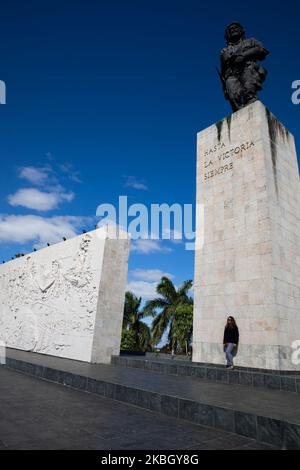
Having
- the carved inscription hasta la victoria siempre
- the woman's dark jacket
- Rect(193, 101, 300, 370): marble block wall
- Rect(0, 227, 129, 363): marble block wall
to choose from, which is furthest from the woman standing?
the carved inscription hasta la victoria siempre

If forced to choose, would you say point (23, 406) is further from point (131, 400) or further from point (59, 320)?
point (59, 320)

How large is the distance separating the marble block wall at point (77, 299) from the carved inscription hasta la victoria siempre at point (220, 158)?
3350 mm

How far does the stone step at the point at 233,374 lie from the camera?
5.52m

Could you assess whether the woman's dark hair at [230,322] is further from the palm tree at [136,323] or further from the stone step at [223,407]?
the palm tree at [136,323]

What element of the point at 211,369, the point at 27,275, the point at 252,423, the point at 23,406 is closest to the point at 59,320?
the point at 27,275

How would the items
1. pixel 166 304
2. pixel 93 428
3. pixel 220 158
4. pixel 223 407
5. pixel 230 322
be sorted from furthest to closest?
pixel 166 304
pixel 220 158
pixel 230 322
pixel 223 407
pixel 93 428

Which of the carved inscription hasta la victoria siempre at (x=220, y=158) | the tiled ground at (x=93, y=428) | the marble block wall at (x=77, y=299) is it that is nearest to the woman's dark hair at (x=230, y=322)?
the marble block wall at (x=77, y=299)

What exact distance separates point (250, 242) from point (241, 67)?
5726 mm

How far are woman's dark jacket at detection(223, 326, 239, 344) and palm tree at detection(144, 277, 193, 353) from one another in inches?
676

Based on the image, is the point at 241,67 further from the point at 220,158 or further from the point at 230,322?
the point at 230,322

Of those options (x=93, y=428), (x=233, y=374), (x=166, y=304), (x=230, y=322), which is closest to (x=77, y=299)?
(x=230, y=322)

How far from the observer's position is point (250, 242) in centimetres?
805

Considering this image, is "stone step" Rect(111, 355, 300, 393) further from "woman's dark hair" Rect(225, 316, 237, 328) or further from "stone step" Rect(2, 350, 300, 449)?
"woman's dark hair" Rect(225, 316, 237, 328)
